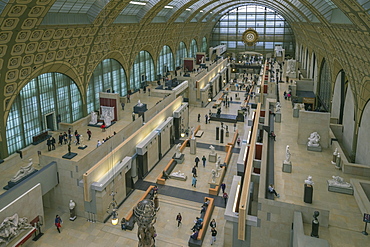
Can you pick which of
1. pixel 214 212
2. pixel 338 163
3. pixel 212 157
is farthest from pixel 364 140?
pixel 212 157

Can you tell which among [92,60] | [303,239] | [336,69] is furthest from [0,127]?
[336,69]

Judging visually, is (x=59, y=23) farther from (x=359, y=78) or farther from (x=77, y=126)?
(x=359, y=78)

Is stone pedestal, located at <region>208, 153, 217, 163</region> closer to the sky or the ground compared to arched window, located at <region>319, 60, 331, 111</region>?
closer to the ground

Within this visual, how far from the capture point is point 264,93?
40.1 m

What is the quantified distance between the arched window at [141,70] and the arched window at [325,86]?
23834mm

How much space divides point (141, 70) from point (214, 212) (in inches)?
1159

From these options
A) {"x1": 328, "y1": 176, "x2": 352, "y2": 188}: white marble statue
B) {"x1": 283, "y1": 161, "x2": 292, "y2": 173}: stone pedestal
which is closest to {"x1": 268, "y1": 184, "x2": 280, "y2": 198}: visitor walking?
{"x1": 283, "y1": 161, "x2": 292, "y2": 173}: stone pedestal

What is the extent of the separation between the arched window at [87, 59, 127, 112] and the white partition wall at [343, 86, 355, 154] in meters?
24.5

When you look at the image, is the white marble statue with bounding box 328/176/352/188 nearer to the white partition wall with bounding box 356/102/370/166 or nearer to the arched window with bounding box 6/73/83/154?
the white partition wall with bounding box 356/102/370/166

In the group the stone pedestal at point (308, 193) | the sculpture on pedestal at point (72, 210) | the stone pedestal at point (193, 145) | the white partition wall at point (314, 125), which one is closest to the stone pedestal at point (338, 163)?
the white partition wall at point (314, 125)

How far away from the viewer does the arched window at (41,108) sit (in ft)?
78.2

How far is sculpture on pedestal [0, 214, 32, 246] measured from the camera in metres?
15.9

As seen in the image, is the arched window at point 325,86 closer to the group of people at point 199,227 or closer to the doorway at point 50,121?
the group of people at point 199,227

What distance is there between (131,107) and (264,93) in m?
17.2
